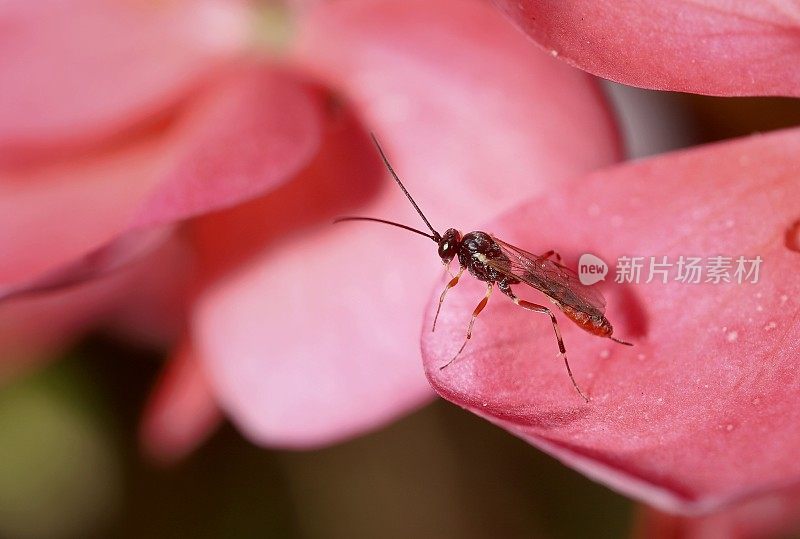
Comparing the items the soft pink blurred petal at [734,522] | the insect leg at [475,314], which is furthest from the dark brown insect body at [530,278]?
the soft pink blurred petal at [734,522]

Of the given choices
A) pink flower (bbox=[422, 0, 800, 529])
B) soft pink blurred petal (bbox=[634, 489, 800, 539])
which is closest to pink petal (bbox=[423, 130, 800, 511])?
pink flower (bbox=[422, 0, 800, 529])

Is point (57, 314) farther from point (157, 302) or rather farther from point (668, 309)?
point (668, 309)

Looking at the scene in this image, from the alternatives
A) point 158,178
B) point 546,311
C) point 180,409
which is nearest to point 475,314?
point 546,311

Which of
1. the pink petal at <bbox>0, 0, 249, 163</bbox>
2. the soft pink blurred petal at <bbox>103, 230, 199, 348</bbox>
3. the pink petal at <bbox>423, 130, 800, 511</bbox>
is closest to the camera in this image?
the pink petal at <bbox>423, 130, 800, 511</bbox>

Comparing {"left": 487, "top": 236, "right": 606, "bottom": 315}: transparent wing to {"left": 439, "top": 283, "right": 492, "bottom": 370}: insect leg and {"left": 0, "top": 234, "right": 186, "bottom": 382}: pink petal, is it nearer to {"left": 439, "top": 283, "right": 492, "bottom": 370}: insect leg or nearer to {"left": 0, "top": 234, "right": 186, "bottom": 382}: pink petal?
{"left": 439, "top": 283, "right": 492, "bottom": 370}: insect leg

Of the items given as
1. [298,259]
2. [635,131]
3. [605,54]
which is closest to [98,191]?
[298,259]

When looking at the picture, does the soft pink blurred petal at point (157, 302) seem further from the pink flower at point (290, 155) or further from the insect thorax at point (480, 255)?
the insect thorax at point (480, 255)

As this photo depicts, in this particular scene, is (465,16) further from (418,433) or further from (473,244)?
(418,433)
